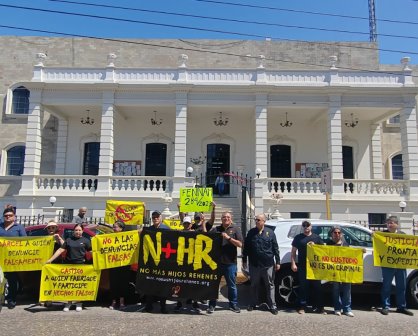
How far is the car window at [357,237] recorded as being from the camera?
807 centimetres

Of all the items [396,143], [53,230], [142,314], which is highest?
[396,143]

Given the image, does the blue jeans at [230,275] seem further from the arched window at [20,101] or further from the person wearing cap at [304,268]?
the arched window at [20,101]

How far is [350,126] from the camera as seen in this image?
22.5 meters

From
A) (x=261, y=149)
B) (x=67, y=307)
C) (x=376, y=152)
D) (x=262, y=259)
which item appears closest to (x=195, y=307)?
(x=262, y=259)

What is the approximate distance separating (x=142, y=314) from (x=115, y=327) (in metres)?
0.92

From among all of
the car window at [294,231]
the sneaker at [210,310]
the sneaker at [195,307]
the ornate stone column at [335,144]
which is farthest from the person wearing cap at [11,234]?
the ornate stone column at [335,144]

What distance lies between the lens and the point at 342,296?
290 inches

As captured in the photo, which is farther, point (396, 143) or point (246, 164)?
point (396, 143)

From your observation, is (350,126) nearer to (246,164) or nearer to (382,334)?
(246,164)

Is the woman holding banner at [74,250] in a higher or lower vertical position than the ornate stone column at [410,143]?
lower

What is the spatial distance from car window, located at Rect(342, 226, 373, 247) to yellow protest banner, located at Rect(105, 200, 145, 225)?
24.8ft

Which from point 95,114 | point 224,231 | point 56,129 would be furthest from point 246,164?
point 224,231

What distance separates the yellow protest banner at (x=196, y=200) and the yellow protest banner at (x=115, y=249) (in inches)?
179

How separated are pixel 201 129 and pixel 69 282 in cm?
1640
